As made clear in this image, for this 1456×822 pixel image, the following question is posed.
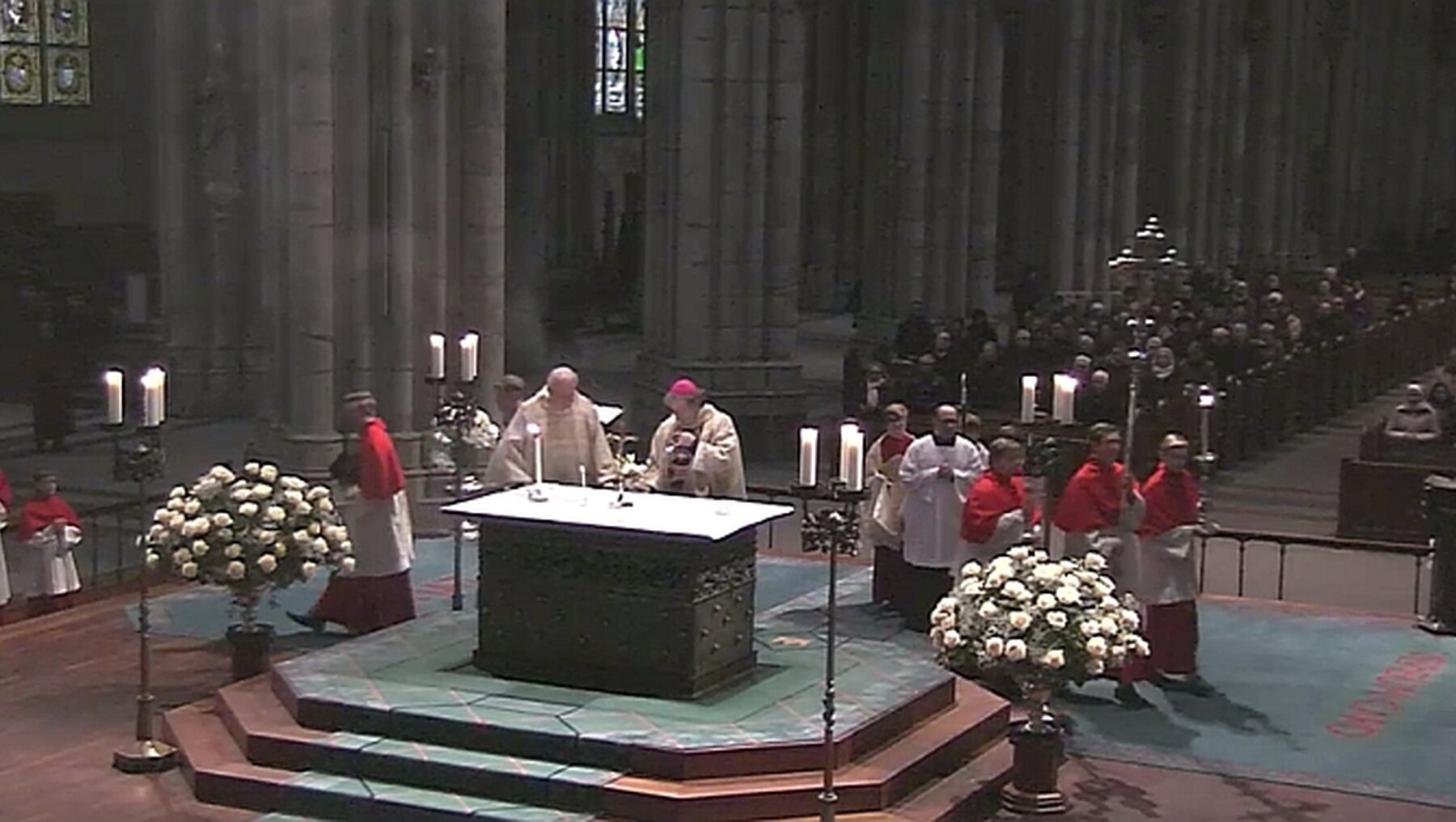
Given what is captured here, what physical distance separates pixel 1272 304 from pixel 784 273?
319 inches

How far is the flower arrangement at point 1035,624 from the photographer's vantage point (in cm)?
1052

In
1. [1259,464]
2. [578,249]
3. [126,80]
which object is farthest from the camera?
[578,249]

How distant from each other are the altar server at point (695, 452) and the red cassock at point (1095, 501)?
7.46 ft

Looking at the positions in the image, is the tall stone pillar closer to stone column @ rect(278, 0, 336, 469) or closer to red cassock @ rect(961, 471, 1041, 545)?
stone column @ rect(278, 0, 336, 469)

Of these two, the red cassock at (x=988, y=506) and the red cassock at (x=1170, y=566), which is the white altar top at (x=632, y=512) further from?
the red cassock at (x=1170, y=566)

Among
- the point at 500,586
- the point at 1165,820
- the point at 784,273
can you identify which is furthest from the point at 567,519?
the point at 784,273

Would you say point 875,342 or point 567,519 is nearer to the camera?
point 567,519

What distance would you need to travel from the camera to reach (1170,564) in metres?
13.0

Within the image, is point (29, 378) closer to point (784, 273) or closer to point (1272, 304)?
point (784, 273)

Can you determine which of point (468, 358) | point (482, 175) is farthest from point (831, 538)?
point (482, 175)

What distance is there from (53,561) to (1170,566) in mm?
7650

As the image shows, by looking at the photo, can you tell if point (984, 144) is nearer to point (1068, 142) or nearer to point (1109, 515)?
point (1068, 142)

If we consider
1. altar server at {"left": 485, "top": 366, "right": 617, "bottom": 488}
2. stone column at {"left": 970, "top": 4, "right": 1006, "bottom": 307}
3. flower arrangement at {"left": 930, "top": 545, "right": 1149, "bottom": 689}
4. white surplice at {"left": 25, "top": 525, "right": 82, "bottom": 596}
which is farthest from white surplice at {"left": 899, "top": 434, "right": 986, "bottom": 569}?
stone column at {"left": 970, "top": 4, "right": 1006, "bottom": 307}

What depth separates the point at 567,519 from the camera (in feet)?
37.2
